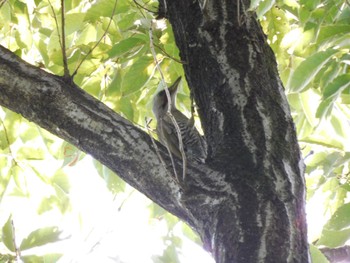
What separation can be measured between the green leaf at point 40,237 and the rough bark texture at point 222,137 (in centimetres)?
44

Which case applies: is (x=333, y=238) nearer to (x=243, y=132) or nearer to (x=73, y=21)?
(x=243, y=132)

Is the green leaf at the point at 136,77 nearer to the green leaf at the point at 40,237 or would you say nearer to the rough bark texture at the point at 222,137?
the rough bark texture at the point at 222,137

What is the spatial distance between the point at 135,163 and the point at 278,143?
1.16 ft

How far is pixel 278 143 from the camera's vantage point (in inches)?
54.3

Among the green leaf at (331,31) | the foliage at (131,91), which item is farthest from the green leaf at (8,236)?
the green leaf at (331,31)

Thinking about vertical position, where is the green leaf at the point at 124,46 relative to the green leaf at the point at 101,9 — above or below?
below

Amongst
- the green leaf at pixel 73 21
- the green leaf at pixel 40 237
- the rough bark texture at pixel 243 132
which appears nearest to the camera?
the rough bark texture at pixel 243 132

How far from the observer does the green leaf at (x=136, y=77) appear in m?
2.05

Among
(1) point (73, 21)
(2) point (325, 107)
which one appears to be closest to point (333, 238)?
(2) point (325, 107)

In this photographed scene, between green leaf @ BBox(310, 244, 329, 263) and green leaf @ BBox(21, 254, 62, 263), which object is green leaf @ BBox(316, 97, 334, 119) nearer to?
green leaf @ BBox(310, 244, 329, 263)

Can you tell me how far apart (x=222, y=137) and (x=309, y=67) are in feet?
1.20

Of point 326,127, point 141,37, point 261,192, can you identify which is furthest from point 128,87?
point 261,192

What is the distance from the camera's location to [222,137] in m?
1.44

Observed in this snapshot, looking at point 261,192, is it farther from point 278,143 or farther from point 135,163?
point 135,163
